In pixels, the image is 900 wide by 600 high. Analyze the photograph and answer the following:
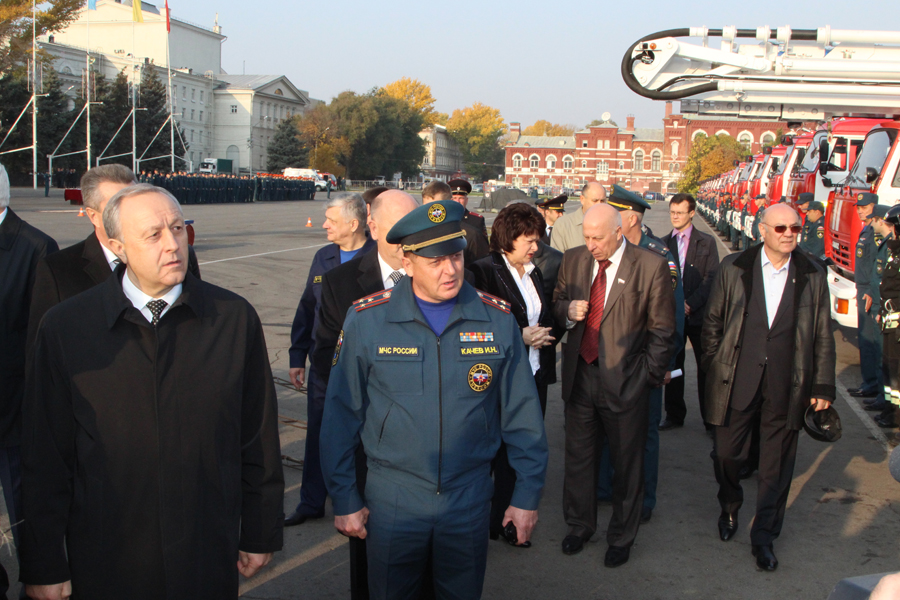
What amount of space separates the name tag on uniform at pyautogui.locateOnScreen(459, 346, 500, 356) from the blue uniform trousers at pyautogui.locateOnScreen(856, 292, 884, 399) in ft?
20.8

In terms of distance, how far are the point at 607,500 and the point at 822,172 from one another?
9.33 metres

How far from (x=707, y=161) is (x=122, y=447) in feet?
171

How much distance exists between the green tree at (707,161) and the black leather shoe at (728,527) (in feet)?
136

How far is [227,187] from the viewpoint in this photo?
156 ft

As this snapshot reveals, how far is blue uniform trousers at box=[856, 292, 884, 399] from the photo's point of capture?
800 centimetres

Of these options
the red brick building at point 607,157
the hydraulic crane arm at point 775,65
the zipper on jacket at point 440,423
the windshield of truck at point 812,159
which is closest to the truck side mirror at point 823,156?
the windshield of truck at point 812,159

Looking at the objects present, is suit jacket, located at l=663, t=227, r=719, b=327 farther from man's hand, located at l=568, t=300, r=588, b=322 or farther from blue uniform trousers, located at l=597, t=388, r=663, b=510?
man's hand, located at l=568, t=300, r=588, b=322

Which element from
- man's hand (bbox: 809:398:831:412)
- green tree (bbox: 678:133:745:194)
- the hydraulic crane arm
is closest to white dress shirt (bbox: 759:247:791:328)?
man's hand (bbox: 809:398:831:412)

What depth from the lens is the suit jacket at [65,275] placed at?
329cm

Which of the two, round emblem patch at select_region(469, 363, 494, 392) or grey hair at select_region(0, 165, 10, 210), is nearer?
round emblem patch at select_region(469, 363, 494, 392)

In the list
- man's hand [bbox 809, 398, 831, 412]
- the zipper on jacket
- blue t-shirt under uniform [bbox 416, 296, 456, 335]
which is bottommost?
man's hand [bbox 809, 398, 831, 412]

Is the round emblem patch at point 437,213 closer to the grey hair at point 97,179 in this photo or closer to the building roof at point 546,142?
the grey hair at point 97,179

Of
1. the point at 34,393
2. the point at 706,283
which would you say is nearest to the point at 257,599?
the point at 34,393

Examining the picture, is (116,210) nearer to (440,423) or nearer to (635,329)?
(440,423)
